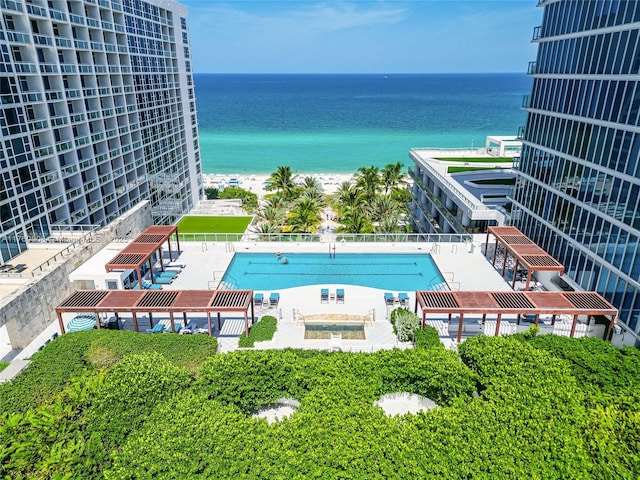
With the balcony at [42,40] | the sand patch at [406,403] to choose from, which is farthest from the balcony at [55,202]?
the sand patch at [406,403]

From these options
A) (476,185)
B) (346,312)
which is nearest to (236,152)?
(476,185)

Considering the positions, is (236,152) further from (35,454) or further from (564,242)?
(35,454)

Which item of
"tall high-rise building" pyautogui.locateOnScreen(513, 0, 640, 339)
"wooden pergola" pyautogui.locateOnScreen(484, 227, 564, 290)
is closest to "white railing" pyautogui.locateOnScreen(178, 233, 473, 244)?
"wooden pergola" pyautogui.locateOnScreen(484, 227, 564, 290)

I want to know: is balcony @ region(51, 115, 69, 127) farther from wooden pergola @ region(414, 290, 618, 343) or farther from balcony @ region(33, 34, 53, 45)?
wooden pergola @ region(414, 290, 618, 343)

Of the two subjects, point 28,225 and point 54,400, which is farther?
point 28,225

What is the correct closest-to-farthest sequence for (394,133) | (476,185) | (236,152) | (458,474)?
(458,474)
(476,185)
(236,152)
(394,133)

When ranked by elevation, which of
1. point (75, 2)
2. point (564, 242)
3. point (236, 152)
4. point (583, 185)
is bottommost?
point (236, 152)
